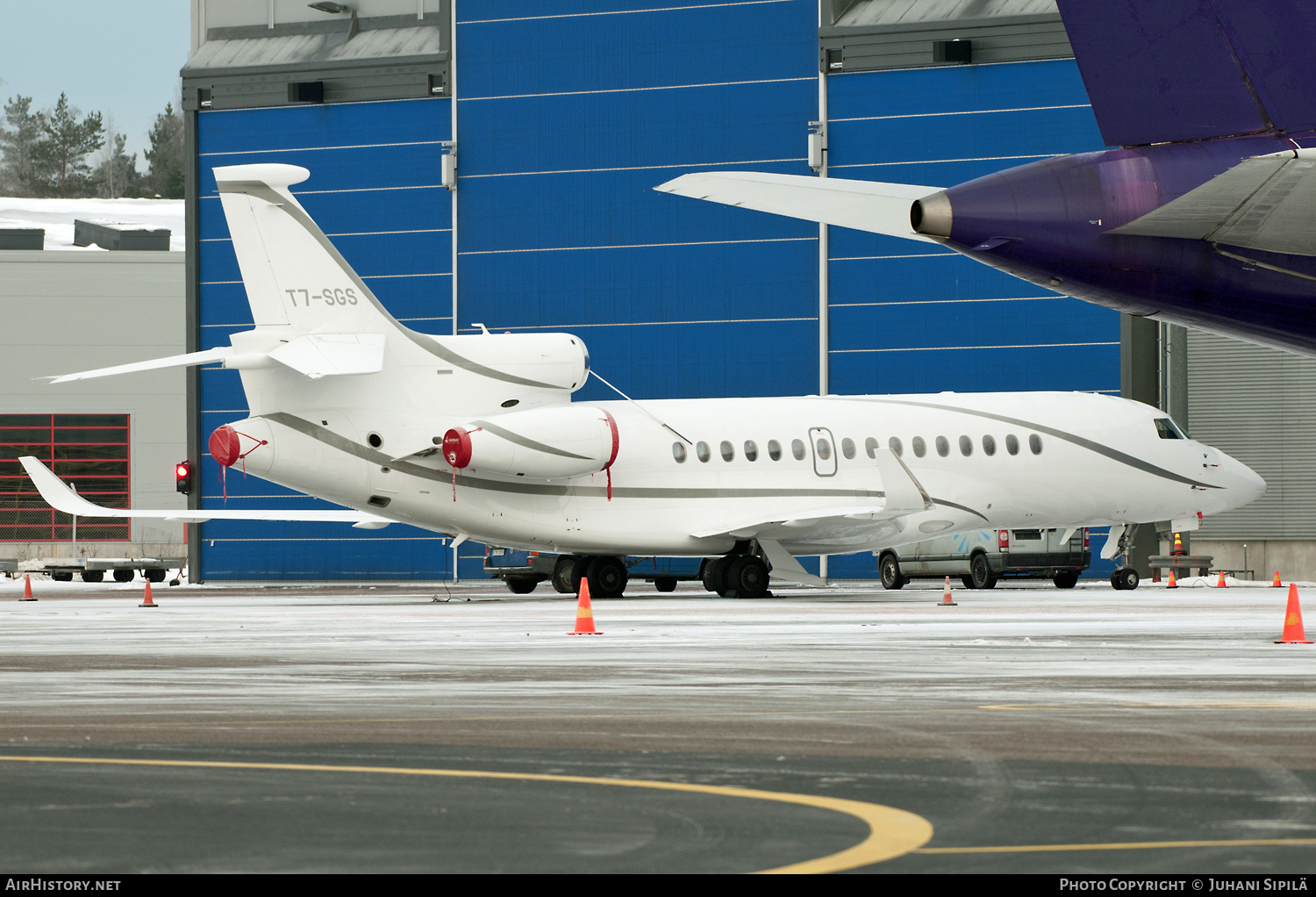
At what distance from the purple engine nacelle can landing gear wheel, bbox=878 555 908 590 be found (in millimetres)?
26383

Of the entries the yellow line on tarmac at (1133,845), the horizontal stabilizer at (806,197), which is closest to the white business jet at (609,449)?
the horizontal stabilizer at (806,197)

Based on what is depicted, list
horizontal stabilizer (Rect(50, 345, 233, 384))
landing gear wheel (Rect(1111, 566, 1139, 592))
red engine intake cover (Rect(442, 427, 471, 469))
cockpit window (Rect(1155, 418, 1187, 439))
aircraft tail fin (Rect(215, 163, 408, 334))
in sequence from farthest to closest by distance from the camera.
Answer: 1. landing gear wheel (Rect(1111, 566, 1139, 592))
2. cockpit window (Rect(1155, 418, 1187, 439))
3. red engine intake cover (Rect(442, 427, 471, 469))
4. aircraft tail fin (Rect(215, 163, 408, 334))
5. horizontal stabilizer (Rect(50, 345, 233, 384))

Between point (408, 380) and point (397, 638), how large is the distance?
11.8m

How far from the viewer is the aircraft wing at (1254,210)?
440 inches

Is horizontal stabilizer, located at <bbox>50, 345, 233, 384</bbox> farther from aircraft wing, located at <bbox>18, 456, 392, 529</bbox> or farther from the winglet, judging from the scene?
the winglet

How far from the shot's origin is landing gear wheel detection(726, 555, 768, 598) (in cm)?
3177

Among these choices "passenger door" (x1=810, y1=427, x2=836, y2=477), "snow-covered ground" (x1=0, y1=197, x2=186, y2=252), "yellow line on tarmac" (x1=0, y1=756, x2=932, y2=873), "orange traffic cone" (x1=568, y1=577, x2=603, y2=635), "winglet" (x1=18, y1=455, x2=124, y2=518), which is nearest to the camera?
"yellow line on tarmac" (x1=0, y1=756, x2=932, y2=873)

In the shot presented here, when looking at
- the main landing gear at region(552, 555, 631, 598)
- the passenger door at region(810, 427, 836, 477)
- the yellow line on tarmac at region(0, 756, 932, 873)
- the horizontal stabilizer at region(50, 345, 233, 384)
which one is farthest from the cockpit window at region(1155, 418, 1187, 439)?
the yellow line on tarmac at region(0, 756, 932, 873)

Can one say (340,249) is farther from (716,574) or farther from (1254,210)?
(1254,210)

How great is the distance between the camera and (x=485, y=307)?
160 ft

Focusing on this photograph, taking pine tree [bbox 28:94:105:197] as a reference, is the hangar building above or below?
below

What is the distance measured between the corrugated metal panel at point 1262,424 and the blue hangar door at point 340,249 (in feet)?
68.6

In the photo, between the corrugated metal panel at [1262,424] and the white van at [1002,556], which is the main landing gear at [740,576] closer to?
the white van at [1002,556]

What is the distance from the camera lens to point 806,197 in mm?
11695
